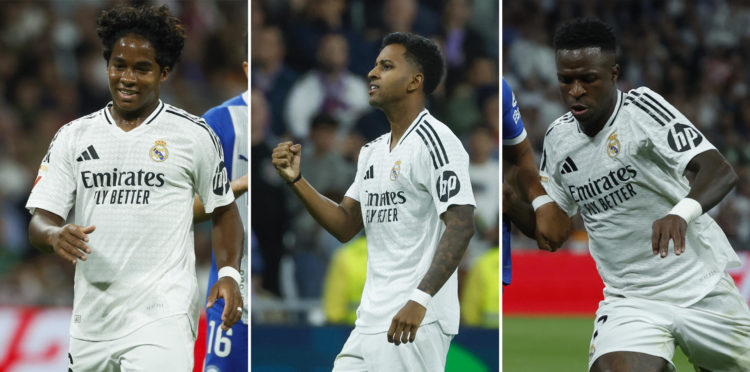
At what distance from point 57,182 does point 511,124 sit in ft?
7.32

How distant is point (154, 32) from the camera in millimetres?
3893

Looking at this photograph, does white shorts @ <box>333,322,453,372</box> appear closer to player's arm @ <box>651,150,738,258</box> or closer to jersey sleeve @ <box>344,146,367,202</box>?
jersey sleeve @ <box>344,146,367,202</box>

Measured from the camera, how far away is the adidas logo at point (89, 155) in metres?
3.76

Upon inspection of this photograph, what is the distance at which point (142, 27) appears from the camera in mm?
3879

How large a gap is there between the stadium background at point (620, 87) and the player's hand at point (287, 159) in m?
4.54

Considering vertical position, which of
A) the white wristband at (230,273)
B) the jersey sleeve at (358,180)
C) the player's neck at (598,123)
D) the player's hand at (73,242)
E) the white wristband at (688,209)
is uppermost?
the player's neck at (598,123)

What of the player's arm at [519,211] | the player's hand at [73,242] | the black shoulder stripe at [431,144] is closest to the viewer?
the player's hand at [73,242]

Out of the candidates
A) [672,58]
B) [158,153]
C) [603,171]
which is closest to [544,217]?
[603,171]

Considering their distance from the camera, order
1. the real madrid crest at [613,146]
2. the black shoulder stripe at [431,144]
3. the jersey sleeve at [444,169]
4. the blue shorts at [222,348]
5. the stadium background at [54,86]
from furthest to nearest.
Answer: the stadium background at [54,86] < the blue shorts at [222,348] < the real madrid crest at [613,146] < the black shoulder stripe at [431,144] < the jersey sleeve at [444,169]

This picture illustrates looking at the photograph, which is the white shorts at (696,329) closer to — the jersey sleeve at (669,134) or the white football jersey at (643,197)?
the white football jersey at (643,197)

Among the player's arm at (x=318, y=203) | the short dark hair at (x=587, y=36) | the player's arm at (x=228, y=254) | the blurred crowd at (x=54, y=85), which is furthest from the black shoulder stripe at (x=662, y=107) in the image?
the blurred crowd at (x=54, y=85)

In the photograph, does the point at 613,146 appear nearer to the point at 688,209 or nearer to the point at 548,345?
the point at 688,209

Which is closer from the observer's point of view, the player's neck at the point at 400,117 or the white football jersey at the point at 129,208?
the white football jersey at the point at 129,208

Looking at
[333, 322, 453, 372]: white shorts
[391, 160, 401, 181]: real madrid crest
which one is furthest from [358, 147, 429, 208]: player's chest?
[333, 322, 453, 372]: white shorts
